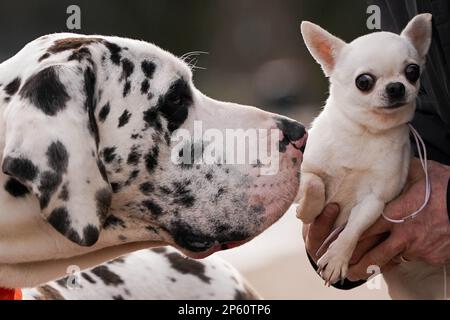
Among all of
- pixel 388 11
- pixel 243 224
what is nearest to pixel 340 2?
pixel 388 11

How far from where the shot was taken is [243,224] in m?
2.85

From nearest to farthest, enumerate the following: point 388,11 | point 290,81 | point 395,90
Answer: point 395,90
point 388,11
point 290,81

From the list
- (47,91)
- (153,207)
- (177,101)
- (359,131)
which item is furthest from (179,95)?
(359,131)

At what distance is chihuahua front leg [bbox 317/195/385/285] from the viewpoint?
9.95 ft

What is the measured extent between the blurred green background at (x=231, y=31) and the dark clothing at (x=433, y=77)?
7.44 m

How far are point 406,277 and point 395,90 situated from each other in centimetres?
89

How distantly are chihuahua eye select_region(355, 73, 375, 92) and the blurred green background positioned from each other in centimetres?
780

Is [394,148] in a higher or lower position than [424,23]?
lower

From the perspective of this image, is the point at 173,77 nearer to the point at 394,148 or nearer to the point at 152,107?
the point at 152,107

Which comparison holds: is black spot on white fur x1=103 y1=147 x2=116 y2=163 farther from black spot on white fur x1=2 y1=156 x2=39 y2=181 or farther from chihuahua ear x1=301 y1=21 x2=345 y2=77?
chihuahua ear x1=301 y1=21 x2=345 y2=77

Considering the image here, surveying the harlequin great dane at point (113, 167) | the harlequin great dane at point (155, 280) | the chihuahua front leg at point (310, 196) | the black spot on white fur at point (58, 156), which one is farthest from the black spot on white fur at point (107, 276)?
the black spot on white fur at point (58, 156)

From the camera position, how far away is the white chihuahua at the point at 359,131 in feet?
9.81

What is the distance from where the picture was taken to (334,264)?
3031 millimetres

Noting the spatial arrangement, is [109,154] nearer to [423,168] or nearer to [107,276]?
[107,276]
